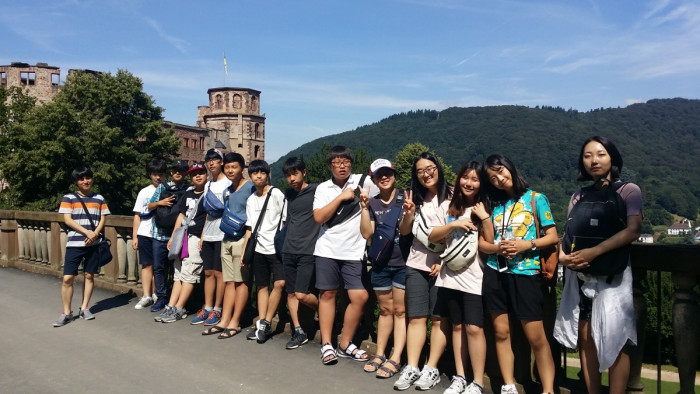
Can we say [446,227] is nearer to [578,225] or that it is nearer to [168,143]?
[578,225]

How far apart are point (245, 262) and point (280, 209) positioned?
26.2 inches

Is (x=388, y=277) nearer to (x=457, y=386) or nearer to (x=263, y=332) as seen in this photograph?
(x=457, y=386)

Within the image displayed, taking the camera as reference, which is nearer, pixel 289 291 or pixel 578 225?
pixel 578 225

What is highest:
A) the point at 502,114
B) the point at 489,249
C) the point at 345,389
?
the point at 502,114

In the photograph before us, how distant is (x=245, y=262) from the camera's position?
595 cm

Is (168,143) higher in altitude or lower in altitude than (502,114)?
lower

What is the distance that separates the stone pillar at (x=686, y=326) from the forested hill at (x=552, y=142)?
108m

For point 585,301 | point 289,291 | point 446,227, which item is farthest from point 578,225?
point 289,291

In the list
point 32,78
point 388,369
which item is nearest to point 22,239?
point 388,369

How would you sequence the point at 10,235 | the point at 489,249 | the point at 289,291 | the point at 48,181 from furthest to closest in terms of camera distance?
the point at 48,181, the point at 10,235, the point at 289,291, the point at 489,249

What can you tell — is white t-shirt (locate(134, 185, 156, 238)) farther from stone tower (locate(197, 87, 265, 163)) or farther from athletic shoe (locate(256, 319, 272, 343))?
stone tower (locate(197, 87, 265, 163))

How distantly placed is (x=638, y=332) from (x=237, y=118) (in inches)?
3508

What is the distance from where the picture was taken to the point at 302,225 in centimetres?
561

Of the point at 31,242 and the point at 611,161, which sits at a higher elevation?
the point at 611,161
